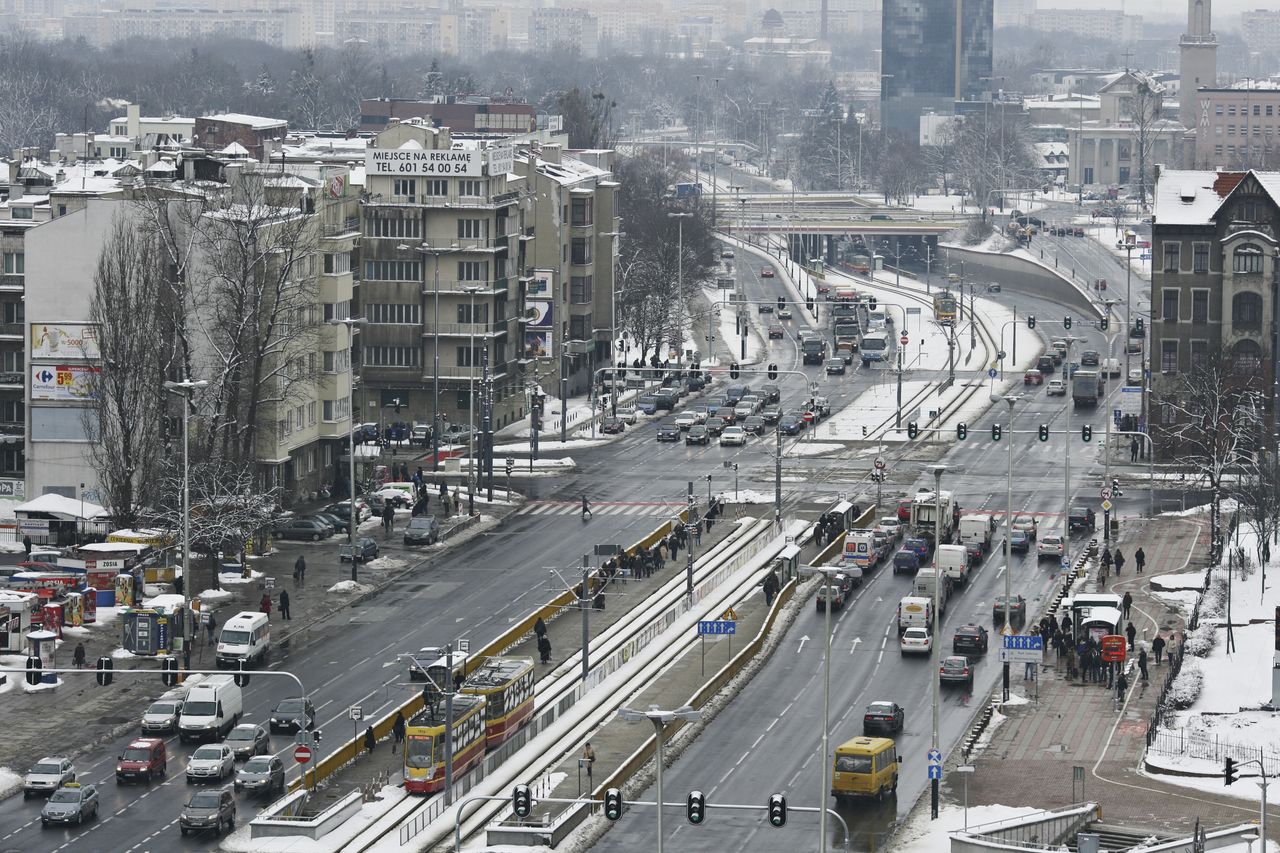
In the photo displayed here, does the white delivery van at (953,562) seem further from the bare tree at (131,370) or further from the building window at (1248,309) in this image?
the building window at (1248,309)

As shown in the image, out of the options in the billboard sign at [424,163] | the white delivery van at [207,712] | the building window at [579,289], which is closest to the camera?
the white delivery van at [207,712]

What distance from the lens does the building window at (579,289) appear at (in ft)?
577

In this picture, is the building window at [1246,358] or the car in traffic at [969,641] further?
the building window at [1246,358]

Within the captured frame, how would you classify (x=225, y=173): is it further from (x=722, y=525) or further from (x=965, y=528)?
(x=965, y=528)

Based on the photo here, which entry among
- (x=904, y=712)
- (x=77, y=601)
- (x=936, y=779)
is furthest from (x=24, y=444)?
(x=936, y=779)

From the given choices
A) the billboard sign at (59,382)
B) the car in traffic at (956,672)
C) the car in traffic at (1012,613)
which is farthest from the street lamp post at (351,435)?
the car in traffic at (956,672)

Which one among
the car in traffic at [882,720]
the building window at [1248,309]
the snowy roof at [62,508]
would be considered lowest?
the car in traffic at [882,720]

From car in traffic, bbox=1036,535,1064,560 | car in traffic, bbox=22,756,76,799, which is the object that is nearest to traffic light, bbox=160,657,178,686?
car in traffic, bbox=22,756,76,799

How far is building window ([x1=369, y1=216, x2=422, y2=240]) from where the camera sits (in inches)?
5999

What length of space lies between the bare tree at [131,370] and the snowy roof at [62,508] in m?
0.99

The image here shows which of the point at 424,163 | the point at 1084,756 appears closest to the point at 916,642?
the point at 1084,756

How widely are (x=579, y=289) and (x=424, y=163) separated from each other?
1006 inches

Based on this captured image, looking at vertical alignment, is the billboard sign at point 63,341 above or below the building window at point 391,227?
below

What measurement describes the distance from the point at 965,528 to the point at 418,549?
80.2ft
